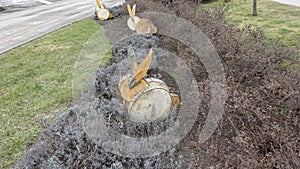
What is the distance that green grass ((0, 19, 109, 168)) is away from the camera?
3273 mm

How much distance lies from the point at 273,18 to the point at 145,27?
428 centimetres

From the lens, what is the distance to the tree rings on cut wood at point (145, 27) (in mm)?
5828

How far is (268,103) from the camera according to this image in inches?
108

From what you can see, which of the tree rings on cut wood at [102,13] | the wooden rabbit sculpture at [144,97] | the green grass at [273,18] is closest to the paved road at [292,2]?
the green grass at [273,18]

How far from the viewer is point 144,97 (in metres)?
2.83

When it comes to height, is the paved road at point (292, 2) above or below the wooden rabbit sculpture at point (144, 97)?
below

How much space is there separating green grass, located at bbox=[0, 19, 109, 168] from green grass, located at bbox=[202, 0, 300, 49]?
3.93m

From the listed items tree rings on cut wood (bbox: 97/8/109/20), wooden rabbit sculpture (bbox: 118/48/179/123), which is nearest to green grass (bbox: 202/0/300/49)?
wooden rabbit sculpture (bbox: 118/48/179/123)

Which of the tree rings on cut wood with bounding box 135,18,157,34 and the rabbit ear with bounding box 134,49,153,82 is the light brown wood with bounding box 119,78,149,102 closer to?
the rabbit ear with bounding box 134,49,153,82

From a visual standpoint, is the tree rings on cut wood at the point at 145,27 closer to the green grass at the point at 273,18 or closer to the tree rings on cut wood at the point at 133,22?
the tree rings on cut wood at the point at 133,22

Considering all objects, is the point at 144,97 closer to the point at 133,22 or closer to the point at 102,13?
the point at 133,22

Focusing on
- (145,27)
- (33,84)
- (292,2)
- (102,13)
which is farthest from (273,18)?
(33,84)

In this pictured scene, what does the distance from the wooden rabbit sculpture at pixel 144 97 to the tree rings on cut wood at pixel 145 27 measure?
3.05 meters

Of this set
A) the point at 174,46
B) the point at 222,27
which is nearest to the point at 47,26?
the point at 174,46
